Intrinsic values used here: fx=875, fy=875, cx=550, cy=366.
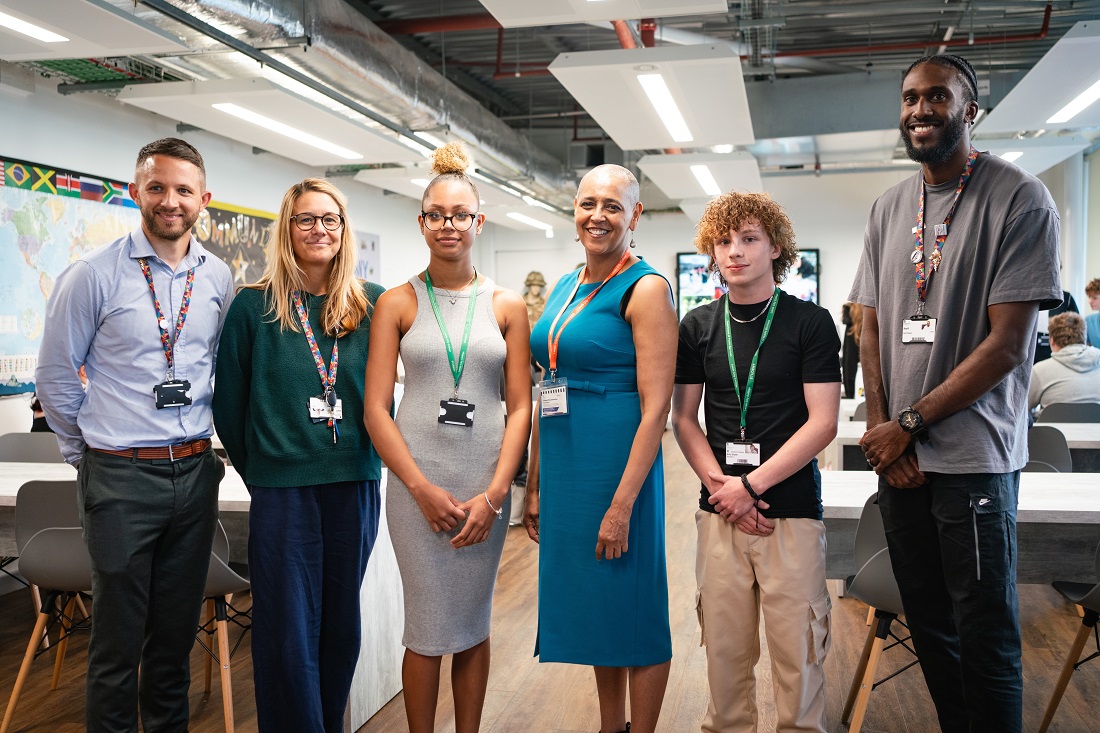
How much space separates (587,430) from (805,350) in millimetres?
591

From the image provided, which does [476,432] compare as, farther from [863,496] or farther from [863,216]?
[863,216]

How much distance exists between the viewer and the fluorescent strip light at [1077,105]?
18.6ft

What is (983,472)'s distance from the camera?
1.99 m

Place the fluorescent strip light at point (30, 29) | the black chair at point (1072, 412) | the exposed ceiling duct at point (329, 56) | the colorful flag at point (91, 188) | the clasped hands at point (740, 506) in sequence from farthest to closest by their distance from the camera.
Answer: the colorful flag at point (91, 188), the black chair at point (1072, 412), the exposed ceiling duct at point (329, 56), the fluorescent strip light at point (30, 29), the clasped hands at point (740, 506)

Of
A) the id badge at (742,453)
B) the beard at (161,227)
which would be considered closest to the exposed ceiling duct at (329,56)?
the beard at (161,227)

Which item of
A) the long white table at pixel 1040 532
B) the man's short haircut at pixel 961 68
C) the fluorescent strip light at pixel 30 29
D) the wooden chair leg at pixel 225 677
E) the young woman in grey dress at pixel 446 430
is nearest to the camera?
the man's short haircut at pixel 961 68

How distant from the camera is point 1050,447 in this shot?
415cm

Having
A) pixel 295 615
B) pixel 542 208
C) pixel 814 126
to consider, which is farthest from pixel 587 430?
pixel 542 208

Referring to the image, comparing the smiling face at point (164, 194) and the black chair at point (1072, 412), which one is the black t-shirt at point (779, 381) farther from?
the black chair at point (1072, 412)

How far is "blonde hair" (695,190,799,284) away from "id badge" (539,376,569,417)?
534 millimetres

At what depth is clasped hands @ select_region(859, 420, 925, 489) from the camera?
6.84 feet

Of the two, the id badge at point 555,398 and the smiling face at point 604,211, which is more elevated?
the smiling face at point 604,211

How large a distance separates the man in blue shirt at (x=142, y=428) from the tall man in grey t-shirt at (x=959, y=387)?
1.82 metres

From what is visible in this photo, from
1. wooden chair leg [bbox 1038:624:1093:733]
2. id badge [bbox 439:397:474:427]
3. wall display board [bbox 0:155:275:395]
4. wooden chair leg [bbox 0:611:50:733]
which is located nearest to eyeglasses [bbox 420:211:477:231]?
id badge [bbox 439:397:474:427]
